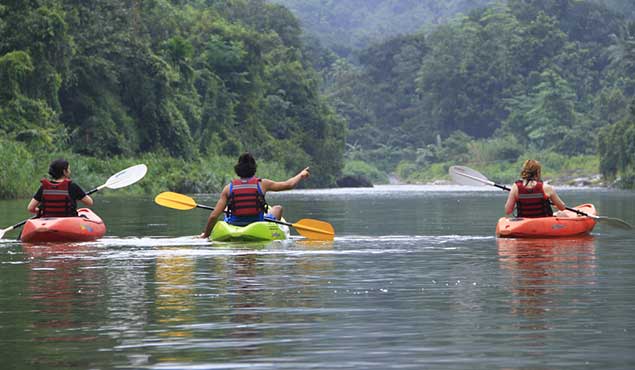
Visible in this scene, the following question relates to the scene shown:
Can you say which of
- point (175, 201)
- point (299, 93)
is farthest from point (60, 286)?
point (299, 93)

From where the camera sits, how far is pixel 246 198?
19.3m

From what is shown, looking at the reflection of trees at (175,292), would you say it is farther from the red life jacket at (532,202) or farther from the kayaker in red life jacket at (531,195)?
the red life jacket at (532,202)

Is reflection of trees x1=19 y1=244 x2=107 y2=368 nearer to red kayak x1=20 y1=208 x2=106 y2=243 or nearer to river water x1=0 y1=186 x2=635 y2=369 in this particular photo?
river water x1=0 y1=186 x2=635 y2=369

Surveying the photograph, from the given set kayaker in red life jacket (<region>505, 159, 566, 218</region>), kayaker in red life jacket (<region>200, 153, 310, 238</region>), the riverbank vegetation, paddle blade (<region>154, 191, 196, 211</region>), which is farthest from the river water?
the riverbank vegetation

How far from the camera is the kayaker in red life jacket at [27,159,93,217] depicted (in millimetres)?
19469

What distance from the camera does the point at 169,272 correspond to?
1471 cm

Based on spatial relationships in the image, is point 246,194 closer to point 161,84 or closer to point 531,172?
point 531,172

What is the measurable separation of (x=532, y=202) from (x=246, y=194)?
4.25m

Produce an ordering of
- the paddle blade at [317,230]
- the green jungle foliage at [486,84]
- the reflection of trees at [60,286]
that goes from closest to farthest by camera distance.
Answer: the reflection of trees at [60,286]
the paddle blade at [317,230]
the green jungle foliage at [486,84]

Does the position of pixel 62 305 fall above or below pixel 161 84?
below

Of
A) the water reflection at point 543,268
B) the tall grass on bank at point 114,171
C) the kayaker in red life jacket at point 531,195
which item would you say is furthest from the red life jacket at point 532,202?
the tall grass on bank at point 114,171

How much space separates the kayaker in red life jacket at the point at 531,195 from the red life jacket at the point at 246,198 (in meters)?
3.56

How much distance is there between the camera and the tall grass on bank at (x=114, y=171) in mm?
43250

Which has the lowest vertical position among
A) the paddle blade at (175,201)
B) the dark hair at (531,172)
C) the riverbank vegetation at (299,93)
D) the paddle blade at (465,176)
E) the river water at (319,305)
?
the river water at (319,305)
